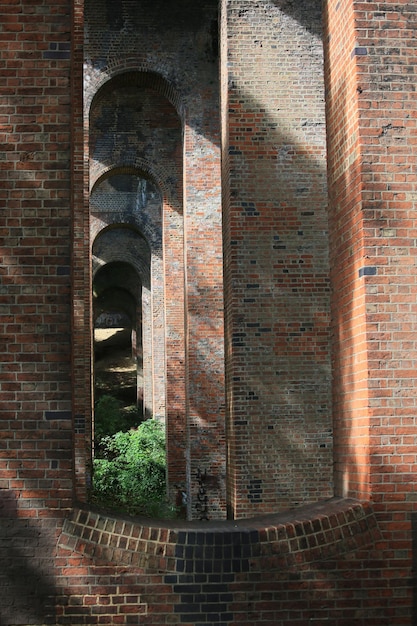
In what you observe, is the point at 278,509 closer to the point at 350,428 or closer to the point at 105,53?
the point at 350,428

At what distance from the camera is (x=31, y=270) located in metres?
4.71

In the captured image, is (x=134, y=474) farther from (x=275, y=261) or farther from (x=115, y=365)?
(x=115, y=365)

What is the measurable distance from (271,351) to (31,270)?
4.57m

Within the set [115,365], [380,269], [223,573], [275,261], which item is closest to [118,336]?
[115,365]

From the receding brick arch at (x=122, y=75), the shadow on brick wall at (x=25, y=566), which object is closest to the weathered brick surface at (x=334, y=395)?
the shadow on brick wall at (x=25, y=566)

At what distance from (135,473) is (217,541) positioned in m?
13.6

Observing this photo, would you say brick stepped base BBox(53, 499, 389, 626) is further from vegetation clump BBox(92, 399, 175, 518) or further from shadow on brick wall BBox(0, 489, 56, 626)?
vegetation clump BBox(92, 399, 175, 518)

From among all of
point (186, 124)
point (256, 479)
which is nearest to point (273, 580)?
point (256, 479)

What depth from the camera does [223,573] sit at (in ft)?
14.8

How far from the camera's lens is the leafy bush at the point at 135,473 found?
1579 cm

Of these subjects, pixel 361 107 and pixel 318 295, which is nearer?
pixel 361 107

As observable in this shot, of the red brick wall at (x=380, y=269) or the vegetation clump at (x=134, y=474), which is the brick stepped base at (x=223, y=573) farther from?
the vegetation clump at (x=134, y=474)

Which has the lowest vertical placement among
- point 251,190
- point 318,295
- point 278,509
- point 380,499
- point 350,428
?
point 278,509

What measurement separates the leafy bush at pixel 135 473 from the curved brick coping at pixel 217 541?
1072 cm
